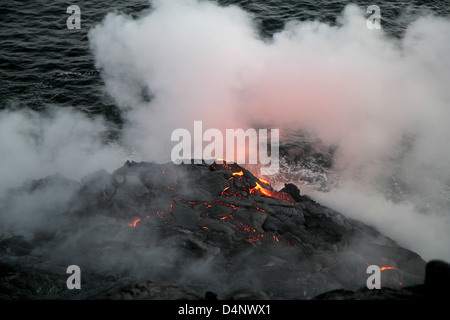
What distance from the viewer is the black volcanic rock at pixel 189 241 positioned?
278 inches

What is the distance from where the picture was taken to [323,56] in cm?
1525

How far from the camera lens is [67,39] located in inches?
715

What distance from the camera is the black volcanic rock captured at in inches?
278

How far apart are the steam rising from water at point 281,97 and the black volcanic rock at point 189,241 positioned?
88.1 inches

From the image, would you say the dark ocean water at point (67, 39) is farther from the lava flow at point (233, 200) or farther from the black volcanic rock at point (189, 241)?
the lava flow at point (233, 200)

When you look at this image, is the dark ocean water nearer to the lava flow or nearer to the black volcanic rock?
the black volcanic rock

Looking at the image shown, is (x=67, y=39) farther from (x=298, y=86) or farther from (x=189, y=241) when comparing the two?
(x=189, y=241)

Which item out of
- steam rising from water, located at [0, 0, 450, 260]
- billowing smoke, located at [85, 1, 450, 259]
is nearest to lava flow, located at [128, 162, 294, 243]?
steam rising from water, located at [0, 0, 450, 260]

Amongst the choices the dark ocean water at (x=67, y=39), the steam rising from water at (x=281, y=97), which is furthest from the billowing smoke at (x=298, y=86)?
the dark ocean water at (x=67, y=39)

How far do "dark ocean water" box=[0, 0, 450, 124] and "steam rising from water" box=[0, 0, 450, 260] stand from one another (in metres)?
0.90

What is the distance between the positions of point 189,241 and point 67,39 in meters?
14.6

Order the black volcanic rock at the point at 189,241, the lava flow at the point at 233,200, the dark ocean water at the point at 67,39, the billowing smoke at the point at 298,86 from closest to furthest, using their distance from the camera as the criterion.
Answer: the black volcanic rock at the point at 189,241 < the lava flow at the point at 233,200 < the billowing smoke at the point at 298,86 < the dark ocean water at the point at 67,39

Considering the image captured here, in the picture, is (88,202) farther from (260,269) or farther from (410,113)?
(410,113)

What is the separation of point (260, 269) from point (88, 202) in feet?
15.0
